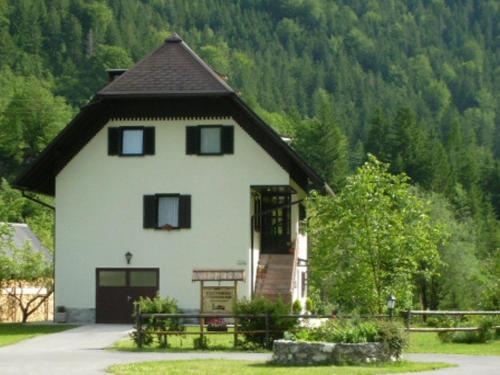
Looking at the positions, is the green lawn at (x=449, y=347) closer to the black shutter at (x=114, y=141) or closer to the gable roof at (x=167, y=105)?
the gable roof at (x=167, y=105)

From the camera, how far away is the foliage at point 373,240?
44062mm

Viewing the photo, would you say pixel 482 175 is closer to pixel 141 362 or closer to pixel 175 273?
pixel 175 273

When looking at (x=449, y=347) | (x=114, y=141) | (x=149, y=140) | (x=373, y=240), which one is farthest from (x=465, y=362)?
(x=114, y=141)

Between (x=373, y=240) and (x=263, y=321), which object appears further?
(x=373, y=240)

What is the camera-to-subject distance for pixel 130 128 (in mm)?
45188

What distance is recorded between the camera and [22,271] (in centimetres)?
4738

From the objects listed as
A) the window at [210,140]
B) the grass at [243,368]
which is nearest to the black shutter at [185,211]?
the window at [210,140]

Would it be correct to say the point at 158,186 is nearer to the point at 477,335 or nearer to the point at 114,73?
the point at 114,73

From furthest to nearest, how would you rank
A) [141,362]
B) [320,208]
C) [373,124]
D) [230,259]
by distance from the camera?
[373,124] → [320,208] → [230,259] → [141,362]

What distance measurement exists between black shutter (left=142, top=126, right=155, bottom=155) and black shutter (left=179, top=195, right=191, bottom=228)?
2.15 meters

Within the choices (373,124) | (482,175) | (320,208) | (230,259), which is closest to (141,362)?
(230,259)

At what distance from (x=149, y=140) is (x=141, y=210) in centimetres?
266

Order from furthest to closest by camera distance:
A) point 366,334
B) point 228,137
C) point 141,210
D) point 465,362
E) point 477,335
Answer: point 141,210 < point 228,137 < point 477,335 < point 465,362 < point 366,334

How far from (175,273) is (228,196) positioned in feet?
11.5
